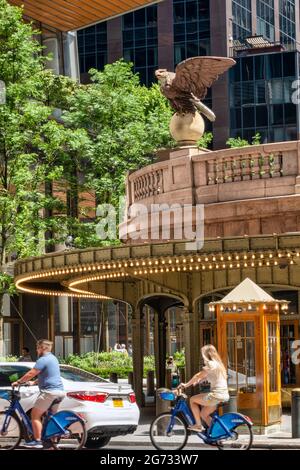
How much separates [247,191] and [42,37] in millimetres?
33891

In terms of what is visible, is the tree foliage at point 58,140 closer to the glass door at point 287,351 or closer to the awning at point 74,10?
the awning at point 74,10

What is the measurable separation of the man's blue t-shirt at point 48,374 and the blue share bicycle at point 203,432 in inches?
80.0

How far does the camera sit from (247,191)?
88.9 ft

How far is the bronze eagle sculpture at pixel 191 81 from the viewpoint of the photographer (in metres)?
30.1

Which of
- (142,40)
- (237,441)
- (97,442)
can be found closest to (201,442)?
(97,442)

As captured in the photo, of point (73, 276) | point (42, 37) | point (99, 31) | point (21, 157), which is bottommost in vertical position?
point (73, 276)

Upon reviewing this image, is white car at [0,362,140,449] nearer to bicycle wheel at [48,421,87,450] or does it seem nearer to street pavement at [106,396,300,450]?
street pavement at [106,396,300,450]

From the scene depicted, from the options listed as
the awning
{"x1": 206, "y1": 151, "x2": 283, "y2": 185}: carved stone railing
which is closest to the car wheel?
{"x1": 206, "y1": 151, "x2": 283, "y2": 185}: carved stone railing

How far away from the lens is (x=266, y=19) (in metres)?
98.6

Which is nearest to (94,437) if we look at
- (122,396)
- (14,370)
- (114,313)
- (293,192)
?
(122,396)

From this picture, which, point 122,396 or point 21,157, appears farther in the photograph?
point 21,157

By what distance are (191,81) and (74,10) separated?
28312mm

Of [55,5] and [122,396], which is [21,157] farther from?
[122,396]

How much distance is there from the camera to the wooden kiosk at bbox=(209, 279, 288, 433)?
23.4 meters
